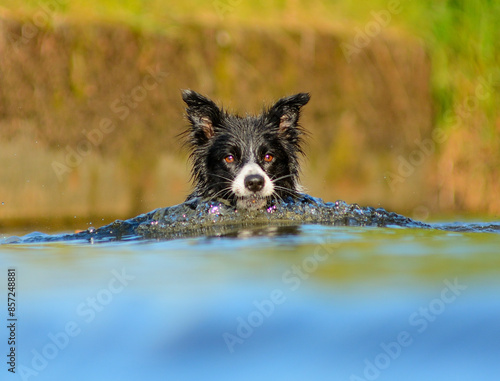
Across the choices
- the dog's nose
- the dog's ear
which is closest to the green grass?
the dog's ear

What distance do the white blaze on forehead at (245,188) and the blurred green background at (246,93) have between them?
2428mm

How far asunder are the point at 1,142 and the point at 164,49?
7.29 feet

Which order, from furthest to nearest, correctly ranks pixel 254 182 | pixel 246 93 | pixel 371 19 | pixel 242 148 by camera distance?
pixel 371 19, pixel 246 93, pixel 242 148, pixel 254 182

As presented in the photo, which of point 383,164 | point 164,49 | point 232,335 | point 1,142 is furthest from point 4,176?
point 232,335

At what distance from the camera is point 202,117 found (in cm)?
564

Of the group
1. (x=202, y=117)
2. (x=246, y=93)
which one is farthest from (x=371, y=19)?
(x=202, y=117)

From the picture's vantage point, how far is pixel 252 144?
5375 mm

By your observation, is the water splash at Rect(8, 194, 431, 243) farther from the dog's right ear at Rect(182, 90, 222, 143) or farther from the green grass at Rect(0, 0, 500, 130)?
the green grass at Rect(0, 0, 500, 130)

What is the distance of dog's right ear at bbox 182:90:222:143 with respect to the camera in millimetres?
5523

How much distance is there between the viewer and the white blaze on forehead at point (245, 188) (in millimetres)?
4973

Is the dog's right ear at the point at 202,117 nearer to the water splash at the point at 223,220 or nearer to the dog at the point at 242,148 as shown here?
the dog at the point at 242,148

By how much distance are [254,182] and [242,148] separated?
0.51 m

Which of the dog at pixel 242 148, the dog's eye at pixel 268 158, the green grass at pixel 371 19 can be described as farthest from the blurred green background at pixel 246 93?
the dog's eye at pixel 268 158

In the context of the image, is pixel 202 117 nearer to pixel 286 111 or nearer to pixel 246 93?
pixel 286 111
